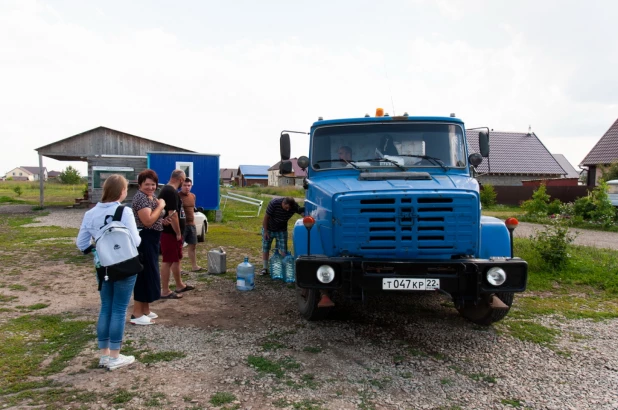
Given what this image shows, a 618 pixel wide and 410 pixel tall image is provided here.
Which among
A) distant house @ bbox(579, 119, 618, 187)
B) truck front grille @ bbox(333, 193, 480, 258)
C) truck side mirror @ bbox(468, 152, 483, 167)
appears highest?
distant house @ bbox(579, 119, 618, 187)

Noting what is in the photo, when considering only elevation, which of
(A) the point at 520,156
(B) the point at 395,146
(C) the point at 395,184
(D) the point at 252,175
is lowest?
(C) the point at 395,184

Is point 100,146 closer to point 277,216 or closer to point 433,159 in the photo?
point 277,216

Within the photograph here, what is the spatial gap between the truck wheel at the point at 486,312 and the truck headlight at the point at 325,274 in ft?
5.47

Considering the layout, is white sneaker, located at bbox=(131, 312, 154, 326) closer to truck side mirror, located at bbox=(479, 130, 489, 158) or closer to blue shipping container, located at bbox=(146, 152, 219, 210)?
truck side mirror, located at bbox=(479, 130, 489, 158)

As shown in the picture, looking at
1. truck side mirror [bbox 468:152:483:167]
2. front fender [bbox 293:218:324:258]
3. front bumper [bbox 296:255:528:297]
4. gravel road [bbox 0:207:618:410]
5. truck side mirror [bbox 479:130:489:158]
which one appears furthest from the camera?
truck side mirror [bbox 479:130:489:158]

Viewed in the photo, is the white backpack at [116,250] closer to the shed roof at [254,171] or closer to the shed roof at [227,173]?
the shed roof at [254,171]

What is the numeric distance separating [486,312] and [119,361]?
3970mm

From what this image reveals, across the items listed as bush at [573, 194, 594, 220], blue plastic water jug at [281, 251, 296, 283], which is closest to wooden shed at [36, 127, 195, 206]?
blue plastic water jug at [281, 251, 296, 283]

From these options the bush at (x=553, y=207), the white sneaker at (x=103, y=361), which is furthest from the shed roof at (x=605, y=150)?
the white sneaker at (x=103, y=361)

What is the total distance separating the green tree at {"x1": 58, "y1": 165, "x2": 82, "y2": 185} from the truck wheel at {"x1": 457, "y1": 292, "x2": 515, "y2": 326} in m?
66.8

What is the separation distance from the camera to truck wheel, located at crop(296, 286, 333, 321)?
5238mm

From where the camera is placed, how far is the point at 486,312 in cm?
527

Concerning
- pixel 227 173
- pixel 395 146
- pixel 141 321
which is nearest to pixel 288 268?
pixel 141 321

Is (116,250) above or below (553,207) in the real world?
above
